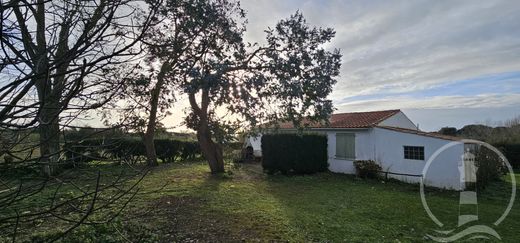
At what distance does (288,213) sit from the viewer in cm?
845

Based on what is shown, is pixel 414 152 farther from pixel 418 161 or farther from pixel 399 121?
pixel 399 121

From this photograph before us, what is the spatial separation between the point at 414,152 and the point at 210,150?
990 centimetres

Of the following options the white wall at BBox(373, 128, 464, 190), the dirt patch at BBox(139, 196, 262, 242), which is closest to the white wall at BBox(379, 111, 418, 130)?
the white wall at BBox(373, 128, 464, 190)

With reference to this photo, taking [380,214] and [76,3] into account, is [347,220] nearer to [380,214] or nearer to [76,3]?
[380,214]

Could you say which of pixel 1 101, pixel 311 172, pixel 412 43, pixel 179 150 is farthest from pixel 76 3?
pixel 179 150

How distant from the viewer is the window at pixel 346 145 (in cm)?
1741

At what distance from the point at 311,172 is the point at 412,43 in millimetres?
8131

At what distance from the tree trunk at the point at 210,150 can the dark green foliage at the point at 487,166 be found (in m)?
11.8

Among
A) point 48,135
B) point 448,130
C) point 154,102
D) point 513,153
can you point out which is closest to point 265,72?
point 154,102

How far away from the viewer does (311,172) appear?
1720 centimetres

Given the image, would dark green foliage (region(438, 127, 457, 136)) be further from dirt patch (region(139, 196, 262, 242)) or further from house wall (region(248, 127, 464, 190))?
dirt patch (region(139, 196, 262, 242))

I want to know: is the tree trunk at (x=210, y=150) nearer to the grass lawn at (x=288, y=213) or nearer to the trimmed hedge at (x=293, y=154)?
the grass lawn at (x=288, y=213)

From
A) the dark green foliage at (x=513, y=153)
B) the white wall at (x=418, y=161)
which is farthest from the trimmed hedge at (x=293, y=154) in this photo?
the dark green foliage at (x=513, y=153)

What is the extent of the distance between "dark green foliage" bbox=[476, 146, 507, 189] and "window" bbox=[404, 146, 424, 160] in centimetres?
215
